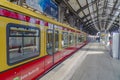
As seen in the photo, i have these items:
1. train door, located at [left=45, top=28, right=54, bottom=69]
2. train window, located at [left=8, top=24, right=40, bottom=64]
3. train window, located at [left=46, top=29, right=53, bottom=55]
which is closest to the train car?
train window, located at [left=8, top=24, right=40, bottom=64]

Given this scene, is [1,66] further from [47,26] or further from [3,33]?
[47,26]

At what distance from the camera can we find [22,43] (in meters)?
5.88

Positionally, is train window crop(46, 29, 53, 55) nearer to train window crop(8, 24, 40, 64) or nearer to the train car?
the train car

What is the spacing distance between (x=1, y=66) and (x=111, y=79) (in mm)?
5099

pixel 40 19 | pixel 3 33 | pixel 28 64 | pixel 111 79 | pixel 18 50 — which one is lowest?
pixel 111 79

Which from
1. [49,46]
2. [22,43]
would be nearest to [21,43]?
[22,43]

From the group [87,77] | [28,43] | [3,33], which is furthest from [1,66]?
[87,77]

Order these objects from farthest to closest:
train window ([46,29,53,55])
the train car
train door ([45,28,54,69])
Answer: train window ([46,29,53,55]) → train door ([45,28,54,69]) → the train car

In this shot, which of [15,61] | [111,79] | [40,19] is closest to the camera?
[15,61]

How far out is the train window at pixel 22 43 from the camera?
17.0 feet

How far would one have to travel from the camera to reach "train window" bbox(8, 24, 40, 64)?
Answer: 517 cm

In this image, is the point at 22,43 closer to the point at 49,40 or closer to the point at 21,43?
the point at 21,43

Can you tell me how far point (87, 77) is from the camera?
8.73 m

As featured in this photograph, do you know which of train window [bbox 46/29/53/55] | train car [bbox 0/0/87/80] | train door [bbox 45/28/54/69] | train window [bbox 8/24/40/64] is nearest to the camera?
train car [bbox 0/0/87/80]
